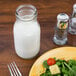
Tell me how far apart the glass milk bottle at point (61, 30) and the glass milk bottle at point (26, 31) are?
0.11 m

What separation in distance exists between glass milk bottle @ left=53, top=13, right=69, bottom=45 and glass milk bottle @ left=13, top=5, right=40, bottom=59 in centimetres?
11

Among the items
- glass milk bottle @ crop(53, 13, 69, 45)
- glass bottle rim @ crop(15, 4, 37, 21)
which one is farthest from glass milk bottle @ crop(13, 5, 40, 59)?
glass milk bottle @ crop(53, 13, 69, 45)

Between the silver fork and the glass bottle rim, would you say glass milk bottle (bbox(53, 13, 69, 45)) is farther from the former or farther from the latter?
the silver fork

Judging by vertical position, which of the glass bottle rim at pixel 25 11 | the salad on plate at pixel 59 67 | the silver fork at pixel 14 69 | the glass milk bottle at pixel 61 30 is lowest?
the silver fork at pixel 14 69

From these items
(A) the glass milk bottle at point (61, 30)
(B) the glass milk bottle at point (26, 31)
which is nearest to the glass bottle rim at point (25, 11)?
(B) the glass milk bottle at point (26, 31)

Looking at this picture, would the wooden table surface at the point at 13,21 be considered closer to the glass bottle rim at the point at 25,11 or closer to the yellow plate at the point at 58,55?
the yellow plate at the point at 58,55

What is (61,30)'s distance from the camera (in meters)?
0.95

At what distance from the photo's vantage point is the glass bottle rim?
2.65ft

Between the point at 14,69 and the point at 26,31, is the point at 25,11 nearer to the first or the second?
the point at 26,31

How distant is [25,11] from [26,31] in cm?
9

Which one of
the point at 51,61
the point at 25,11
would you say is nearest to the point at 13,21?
the point at 25,11

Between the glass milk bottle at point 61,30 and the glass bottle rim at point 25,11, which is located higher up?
the glass bottle rim at point 25,11

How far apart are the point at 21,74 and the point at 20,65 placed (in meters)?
0.05

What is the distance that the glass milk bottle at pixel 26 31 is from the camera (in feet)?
2.69
